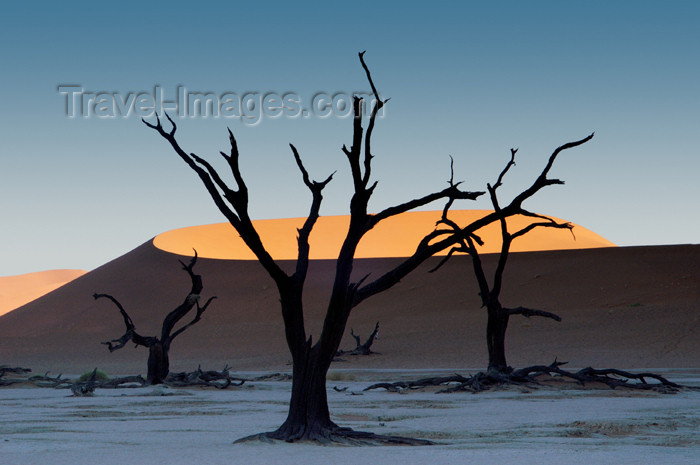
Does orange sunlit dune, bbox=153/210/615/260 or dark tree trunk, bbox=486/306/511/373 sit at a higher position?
orange sunlit dune, bbox=153/210/615/260

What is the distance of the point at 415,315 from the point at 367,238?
175ft

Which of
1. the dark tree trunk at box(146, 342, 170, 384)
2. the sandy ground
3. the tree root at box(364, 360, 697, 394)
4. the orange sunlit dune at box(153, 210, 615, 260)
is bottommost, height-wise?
the sandy ground

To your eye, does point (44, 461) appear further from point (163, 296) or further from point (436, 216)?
point (436, 216)

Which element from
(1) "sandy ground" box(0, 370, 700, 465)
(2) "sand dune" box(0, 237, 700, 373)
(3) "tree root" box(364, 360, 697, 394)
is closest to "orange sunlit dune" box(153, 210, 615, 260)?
(2) "sand dune" box(0, 237, 700, 373)

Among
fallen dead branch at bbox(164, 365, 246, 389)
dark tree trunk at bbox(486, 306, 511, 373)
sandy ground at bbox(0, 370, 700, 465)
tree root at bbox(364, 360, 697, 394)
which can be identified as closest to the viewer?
sandy ground at bbox(0, 370, 700, 465)

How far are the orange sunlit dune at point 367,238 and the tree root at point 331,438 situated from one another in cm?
7681

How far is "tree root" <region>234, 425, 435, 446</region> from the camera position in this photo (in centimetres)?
973

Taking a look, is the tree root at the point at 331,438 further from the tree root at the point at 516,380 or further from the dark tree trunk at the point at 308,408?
the tree root at the point at 516,380

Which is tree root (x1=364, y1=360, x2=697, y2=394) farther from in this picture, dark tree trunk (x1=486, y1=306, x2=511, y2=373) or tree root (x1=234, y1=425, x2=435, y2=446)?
tree root (x1=234, y1=425, x2=435, y2=446)

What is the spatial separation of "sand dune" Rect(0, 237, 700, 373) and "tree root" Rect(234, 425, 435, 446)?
72.2 ft

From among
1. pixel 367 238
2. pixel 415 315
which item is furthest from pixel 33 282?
pixel 415 315

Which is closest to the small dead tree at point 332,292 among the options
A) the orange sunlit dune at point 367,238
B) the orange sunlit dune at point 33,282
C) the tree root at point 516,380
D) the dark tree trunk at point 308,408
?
the dark tree trunk at point 308,408

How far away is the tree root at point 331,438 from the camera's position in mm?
9727

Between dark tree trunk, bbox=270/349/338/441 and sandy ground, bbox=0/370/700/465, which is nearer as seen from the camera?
sandy ground, bbox=0/370/700/465
